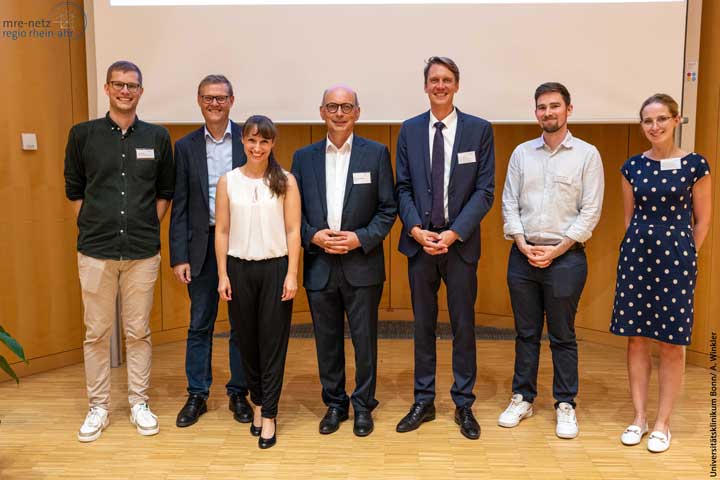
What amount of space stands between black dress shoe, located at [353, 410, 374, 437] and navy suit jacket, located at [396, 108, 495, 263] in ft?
2.58

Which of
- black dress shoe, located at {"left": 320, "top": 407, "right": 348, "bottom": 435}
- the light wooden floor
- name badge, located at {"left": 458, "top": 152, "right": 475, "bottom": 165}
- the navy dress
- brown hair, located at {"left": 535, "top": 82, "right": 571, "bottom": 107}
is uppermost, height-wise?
brown hair, located at {"left": 535, "top": 82, "right": 571, "bottom": 107}

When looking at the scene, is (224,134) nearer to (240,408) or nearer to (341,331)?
(341,331)

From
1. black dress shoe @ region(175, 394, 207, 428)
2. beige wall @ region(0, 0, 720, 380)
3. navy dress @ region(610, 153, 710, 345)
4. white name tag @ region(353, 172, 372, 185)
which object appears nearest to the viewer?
navy dress @ region(610, 153, 710, 345)

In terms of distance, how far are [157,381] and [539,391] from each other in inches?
87.0

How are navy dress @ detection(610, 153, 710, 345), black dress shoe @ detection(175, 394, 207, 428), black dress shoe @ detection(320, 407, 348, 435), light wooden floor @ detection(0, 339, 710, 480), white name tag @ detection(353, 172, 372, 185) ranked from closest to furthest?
light wooden floor @ detection(0, 339, 710, 480) < navy dress @ detection(610, 153, 710, 345) < white name tag @ detection(353, 172, 372, 185) < black dress shoe @ detection(320, 407, 348, 435) < black dress shoe @ detection(175, 394, 207, 428)

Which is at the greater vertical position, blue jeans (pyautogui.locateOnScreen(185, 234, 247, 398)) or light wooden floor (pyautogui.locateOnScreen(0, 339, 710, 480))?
blue jeans (pyautogui.locateOnScreen(185, 234, 247, 398))

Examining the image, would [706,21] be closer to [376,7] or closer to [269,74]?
[376,7]

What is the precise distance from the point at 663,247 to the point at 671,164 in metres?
0.36

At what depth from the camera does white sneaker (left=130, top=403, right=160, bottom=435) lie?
2.90 m

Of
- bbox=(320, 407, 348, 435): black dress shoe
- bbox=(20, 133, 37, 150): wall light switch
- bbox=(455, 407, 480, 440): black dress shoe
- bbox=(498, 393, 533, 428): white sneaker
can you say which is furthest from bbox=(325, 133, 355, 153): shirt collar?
bbox=(20, 133, 37, 150): wall light switch

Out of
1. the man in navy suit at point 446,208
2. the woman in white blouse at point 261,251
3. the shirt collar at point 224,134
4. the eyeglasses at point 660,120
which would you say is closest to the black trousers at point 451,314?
the man in navy suit at point 446,208

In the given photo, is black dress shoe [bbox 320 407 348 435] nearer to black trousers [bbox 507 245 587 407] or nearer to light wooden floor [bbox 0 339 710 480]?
light wooden floor [bbox 0 339 710 480]

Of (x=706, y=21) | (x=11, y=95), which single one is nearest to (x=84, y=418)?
(x=11, y=95)

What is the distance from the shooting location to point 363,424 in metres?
2.88
